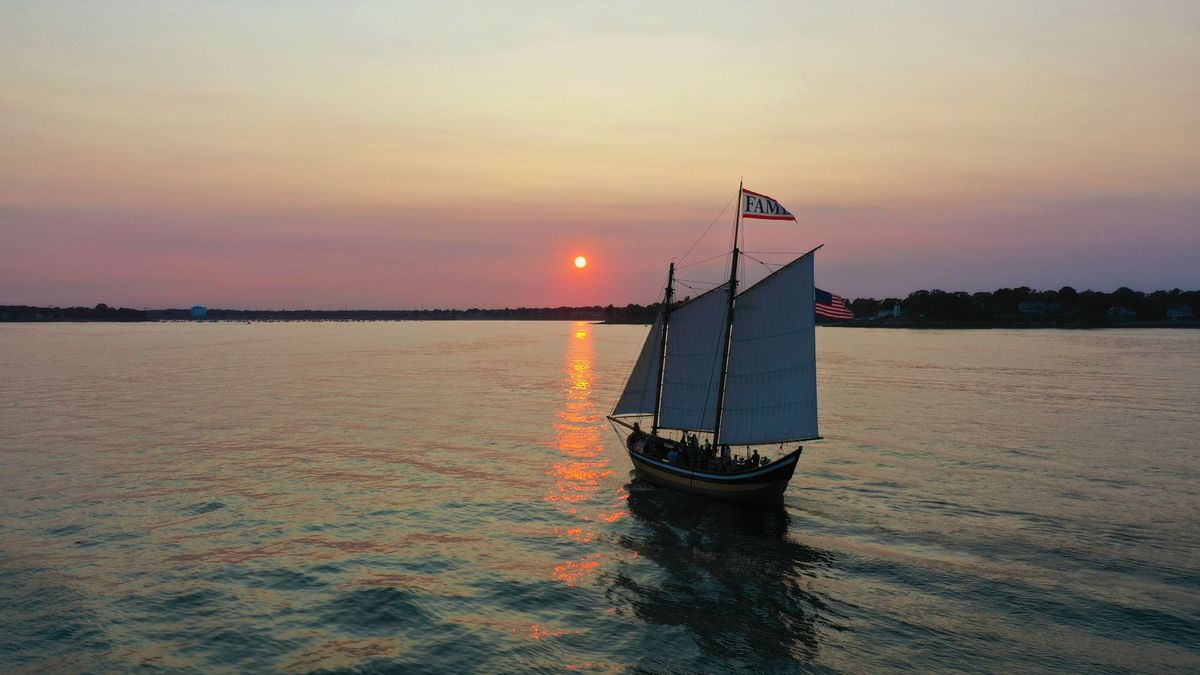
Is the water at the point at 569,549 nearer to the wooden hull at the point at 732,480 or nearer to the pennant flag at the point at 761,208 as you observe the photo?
the wooden hull at the point at 732,480

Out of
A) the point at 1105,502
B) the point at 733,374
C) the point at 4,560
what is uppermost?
the point at 733,374

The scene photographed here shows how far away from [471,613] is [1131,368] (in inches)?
5013

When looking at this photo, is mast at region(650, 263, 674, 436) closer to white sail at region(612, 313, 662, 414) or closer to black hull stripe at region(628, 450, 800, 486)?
white sail at region(612, 313, 662, 414)

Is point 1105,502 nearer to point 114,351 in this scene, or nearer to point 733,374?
point 733,374

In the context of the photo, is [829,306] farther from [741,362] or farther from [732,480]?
[732,480]

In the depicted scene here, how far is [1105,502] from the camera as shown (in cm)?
3938

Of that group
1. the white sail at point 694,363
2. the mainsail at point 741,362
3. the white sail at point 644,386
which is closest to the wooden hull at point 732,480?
the mainsail at point 741,362

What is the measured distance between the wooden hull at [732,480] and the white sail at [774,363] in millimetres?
3030

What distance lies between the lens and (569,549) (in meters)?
33.1

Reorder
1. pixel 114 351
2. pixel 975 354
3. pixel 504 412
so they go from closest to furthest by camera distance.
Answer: pixel 504 412, pixel 975 354, pixel 114 351

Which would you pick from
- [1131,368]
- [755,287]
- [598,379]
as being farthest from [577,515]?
[1131,368]

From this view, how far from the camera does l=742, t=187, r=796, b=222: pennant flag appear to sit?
135 ft

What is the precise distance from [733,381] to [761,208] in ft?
34.4

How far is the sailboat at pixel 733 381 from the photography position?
130 ft
